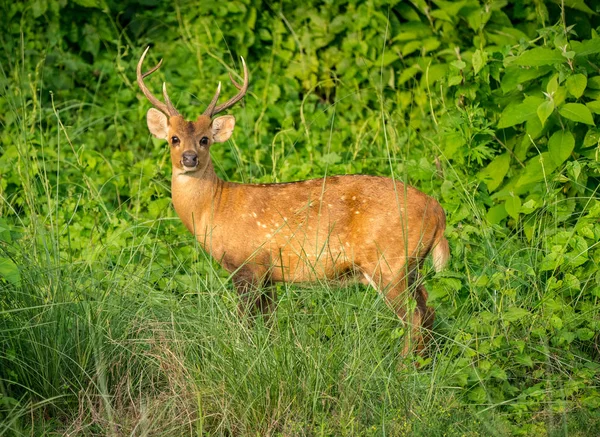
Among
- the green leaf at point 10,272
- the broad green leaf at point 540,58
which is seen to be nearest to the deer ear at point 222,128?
the broad green leaf at point 540,58

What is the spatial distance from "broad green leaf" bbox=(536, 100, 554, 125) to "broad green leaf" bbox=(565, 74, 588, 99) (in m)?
0.13

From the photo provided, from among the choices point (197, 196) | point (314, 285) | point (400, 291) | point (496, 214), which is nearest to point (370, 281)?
point (400, 291)

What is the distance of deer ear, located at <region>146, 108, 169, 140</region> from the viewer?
20.7 feet

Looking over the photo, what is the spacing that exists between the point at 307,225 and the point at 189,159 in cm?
75

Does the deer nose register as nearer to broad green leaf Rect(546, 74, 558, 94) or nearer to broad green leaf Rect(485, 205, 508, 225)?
broad green leaf Rect(485, 205, 508, 225)

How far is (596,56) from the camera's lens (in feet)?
20.7

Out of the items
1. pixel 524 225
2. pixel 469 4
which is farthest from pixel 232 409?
A: pixel 469 4

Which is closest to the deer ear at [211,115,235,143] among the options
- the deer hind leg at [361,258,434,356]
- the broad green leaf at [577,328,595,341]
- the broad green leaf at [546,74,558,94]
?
the deer hind leg at [361,258,434,356]

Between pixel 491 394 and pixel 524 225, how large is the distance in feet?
5.03

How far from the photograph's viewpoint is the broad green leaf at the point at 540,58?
6.09m

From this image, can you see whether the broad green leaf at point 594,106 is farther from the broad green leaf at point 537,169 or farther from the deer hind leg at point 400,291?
the deer hind leg at point 400,291

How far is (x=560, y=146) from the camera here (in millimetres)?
6074

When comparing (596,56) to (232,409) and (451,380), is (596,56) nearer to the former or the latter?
(451,380)

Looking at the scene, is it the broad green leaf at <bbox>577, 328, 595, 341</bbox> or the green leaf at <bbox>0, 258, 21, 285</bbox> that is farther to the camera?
the broad green leaf at <bbox>577, 328, 595, 341</bbox>
